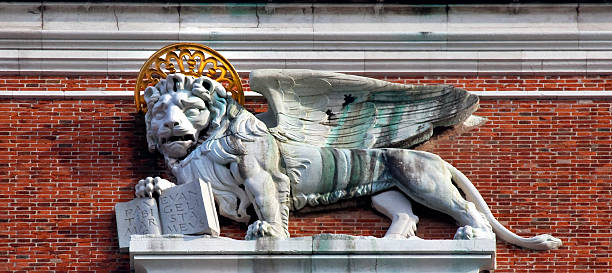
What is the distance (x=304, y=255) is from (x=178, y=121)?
2.12 meters

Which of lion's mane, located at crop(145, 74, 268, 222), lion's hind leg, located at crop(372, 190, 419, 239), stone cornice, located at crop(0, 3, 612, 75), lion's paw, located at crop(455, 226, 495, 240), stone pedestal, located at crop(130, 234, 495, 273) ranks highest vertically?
stone cornice, located at crop(0, 3, 612, 75)

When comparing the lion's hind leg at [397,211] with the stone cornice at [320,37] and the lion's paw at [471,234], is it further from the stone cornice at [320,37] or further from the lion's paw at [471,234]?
the stone cornice at [320,37]

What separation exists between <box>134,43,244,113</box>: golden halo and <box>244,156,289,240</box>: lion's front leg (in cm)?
114

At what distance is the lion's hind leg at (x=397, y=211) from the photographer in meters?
29.5

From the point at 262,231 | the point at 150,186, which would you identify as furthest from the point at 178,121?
the point at 262,231

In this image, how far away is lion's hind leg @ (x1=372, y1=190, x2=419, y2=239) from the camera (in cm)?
2955

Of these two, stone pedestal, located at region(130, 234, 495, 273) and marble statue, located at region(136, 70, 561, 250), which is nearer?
stone pedestal, located at region(130, 234, 495, 273)

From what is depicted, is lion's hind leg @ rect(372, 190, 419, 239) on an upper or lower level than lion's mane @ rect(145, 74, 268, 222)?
lower

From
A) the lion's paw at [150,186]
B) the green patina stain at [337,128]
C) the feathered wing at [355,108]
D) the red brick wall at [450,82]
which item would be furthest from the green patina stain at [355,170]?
the lion's paw at [150,186]

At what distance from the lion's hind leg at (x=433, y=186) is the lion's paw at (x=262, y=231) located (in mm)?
1525

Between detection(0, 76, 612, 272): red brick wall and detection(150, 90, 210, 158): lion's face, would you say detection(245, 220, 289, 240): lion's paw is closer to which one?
detection(0, 76, 612, 272): red brick wall

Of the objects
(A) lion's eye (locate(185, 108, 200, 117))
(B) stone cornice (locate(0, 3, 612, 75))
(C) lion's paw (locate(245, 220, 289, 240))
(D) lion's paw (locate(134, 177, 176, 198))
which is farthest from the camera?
(B) stone cornice (locate(0, 3, 612, 75))

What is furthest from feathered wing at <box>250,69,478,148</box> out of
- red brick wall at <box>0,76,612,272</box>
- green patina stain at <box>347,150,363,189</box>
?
red brick wall at <box>0,76,612,272</box>

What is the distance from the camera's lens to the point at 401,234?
96.7 feet
